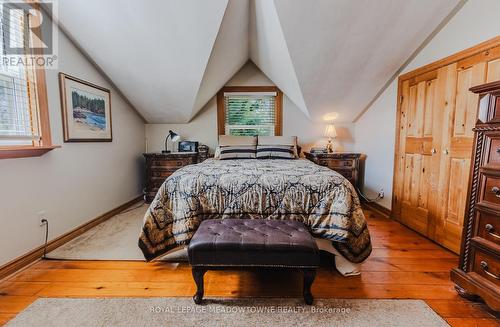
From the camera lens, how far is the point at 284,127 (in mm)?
4035

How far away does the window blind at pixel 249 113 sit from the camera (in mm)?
4023

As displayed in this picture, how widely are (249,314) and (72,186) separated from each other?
2261 millimetres

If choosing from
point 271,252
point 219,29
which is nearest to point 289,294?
point 271,252

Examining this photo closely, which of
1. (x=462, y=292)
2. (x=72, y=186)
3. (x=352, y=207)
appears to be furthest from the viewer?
(x=72, y=186)

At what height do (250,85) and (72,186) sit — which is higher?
(250,85)

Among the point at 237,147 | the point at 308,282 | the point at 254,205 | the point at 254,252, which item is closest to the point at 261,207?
the point at 254,205

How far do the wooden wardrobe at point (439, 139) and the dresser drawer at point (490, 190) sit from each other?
0.77m

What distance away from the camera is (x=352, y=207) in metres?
1.78

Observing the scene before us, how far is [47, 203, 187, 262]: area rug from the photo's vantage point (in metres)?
2.07

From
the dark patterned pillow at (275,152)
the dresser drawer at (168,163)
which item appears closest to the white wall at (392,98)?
the dark patterned pillow at (275,152)

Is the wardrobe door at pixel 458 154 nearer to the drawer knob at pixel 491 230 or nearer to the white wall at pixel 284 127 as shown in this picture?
the drawer knob at pixel 491 230

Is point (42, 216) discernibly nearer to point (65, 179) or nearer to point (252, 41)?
point (65, 179)

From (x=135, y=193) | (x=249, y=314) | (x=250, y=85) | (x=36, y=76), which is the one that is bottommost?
(x=249, y=314)

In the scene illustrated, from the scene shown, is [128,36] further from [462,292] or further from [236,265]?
[462,292]
